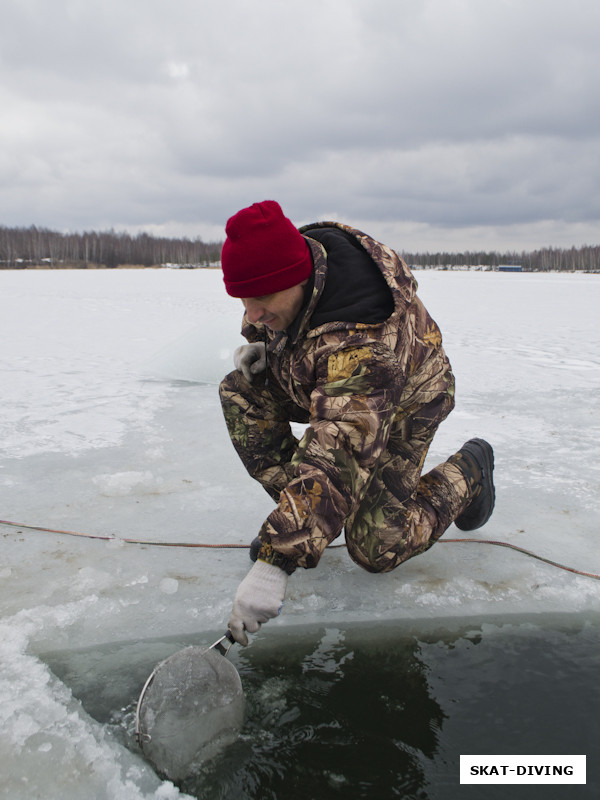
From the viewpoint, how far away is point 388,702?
1.53 metres

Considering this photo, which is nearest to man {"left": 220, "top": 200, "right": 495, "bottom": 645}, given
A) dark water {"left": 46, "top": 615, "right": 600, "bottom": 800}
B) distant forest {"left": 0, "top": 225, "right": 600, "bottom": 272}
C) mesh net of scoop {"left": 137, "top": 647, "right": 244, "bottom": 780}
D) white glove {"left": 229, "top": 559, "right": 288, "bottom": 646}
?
white glove {"left": 229, "top": 559, "right": 288, "bottom": 646}

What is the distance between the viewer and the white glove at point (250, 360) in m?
2.14

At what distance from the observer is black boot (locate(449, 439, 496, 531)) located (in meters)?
2.26

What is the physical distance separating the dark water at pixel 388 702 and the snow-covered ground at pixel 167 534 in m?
0.07

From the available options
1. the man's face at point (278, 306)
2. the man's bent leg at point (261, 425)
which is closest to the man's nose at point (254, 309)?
the man's face at point (278, 306)

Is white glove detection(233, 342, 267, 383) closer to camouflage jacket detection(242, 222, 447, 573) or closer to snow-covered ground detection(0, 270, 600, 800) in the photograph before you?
camouflage jacket detection(242, 222, 447, 573)

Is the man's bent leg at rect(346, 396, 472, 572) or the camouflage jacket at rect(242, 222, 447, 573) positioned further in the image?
the man's bent leg at rect(346, 396, 472, 572)

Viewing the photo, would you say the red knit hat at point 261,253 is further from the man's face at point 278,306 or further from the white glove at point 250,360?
the white glove at point 250,360

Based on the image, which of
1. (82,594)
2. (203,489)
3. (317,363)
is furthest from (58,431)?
(317,363)

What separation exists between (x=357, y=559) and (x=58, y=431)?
2.23 m

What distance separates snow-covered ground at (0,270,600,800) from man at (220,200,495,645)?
0.71 feet

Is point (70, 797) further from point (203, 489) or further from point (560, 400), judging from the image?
point (560, 400)

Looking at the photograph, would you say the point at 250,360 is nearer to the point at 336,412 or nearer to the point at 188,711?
the point at 336,412

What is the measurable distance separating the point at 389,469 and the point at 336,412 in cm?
66
